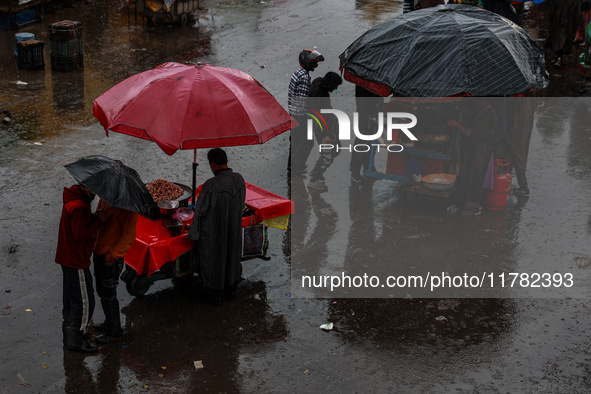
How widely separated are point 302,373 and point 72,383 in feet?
6.63

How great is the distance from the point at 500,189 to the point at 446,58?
2.08 meters

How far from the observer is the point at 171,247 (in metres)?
7.36

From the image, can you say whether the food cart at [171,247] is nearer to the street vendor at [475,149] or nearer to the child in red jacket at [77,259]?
the child in red jacket at [77,259]

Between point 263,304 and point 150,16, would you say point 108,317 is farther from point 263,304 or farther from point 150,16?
point 150,16

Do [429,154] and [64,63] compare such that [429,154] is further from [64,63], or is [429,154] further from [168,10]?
[168,10]

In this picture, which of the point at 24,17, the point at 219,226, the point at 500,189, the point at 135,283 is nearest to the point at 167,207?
the point at 219,226

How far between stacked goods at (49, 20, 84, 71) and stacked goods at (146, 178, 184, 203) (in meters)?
7.65

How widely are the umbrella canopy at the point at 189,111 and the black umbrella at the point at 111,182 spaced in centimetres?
55

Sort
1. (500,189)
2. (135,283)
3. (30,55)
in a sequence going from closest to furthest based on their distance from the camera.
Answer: (135,283)
(500,189)
(30,55)

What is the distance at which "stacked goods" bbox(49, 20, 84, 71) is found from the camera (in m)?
14.5

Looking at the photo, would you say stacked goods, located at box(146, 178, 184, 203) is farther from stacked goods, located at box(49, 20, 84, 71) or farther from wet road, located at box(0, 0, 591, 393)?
stacked goods, located at box(49, 20, 84, 71)

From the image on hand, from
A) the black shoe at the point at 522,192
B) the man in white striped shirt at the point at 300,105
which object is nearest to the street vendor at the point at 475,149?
the black shoe at the point at 522,192

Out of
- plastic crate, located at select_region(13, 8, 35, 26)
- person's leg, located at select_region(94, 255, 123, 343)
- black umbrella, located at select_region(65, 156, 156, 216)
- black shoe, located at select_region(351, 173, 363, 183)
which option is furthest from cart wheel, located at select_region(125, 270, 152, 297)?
plastic crate, located at select_region(13, 8, 35, 26)

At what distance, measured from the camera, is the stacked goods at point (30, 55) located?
14.5m
